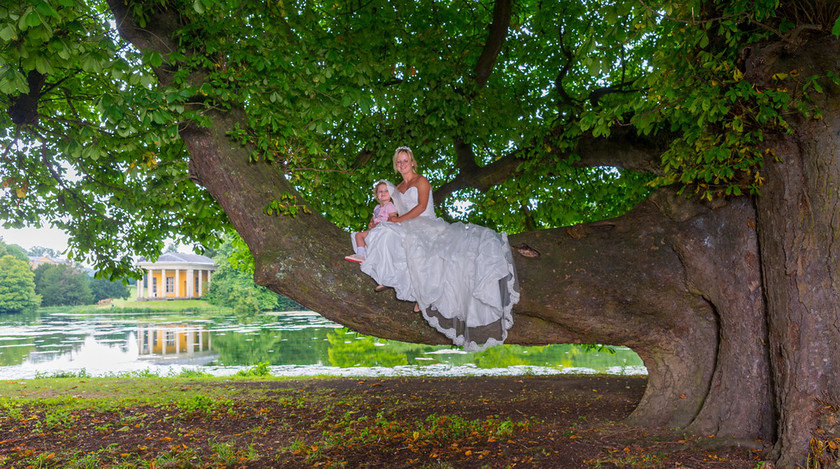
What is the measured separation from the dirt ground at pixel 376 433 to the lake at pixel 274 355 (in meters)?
4.85

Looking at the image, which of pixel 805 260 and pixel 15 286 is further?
pixel 15 286

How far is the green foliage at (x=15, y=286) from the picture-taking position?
42.0 m

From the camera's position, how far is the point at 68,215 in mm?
9297

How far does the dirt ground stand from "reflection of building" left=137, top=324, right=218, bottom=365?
11998 mm

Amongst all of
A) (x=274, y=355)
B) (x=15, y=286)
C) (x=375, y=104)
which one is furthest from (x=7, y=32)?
(x=15, y=286)

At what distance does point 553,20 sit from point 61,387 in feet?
37.1

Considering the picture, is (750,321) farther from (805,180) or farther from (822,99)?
(822,99)

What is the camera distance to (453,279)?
16.1ft

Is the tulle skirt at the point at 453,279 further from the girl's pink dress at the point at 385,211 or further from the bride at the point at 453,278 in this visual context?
the girl's pink dress at the point at 385,211

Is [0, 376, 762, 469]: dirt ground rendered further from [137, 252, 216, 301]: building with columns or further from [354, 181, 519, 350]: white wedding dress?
[137, 252, 216, 301]: building with columns

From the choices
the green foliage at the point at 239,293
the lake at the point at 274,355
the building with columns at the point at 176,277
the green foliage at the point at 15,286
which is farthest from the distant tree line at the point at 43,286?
the lake at the point at 274,355

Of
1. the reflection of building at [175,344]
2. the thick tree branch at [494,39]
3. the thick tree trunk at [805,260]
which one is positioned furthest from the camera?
the reflection of building at [175,344]

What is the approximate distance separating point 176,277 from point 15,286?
15145 millimetres

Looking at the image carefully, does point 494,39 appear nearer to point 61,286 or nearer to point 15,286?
point 15,286
